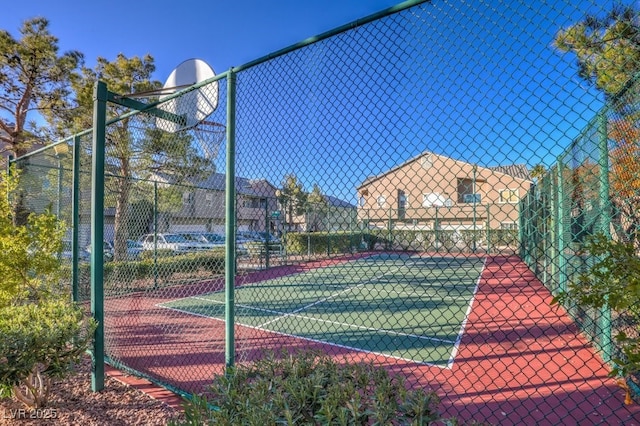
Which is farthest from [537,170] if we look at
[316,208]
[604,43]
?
[316,208]

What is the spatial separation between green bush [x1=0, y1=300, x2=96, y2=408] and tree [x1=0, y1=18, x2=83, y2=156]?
8.70 metres

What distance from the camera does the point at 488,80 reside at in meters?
1.88

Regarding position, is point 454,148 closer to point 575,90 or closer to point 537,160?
point 537,160

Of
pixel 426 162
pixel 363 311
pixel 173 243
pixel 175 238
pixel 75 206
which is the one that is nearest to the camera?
pixel 426 162

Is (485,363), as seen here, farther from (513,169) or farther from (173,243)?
(173,243)

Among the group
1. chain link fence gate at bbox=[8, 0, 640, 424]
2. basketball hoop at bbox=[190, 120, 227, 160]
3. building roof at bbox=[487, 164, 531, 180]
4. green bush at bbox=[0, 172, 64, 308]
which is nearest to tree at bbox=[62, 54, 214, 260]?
chain link fence gate at bbox=[8, 0, 640, 424]

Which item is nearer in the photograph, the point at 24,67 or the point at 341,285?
the point at 24,67

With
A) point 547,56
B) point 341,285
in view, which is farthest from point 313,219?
point 341,285

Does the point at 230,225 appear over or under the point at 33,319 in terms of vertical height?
over

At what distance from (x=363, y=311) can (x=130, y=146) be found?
534 cm

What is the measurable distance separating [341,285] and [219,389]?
30.4ft

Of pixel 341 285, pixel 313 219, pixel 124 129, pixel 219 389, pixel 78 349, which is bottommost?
pixel 341 285

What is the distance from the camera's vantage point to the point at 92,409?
2.84 m

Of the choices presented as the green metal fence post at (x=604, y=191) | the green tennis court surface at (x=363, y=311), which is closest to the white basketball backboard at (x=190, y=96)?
the green tennis court surface at (x=363, y=311)
